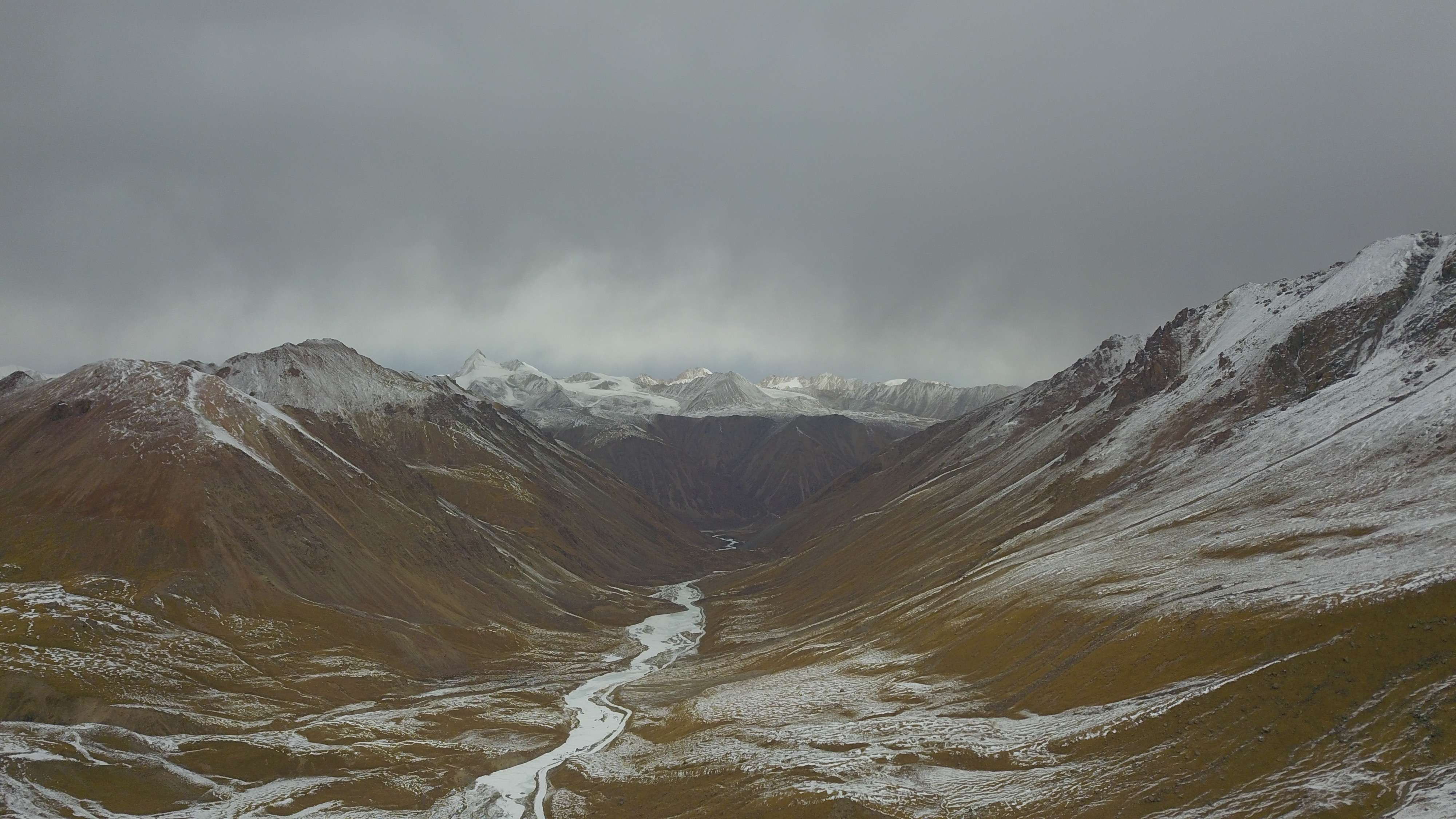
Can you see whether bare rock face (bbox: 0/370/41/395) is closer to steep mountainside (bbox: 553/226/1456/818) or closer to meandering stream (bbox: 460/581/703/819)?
meandering stream (bbox: 460/581/703/819)

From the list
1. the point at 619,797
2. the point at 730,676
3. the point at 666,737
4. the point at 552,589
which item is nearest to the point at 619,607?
the point at 552,589

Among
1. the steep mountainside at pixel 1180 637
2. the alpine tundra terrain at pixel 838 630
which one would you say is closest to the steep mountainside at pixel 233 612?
the alpine tundra terrain at pixel 838 630

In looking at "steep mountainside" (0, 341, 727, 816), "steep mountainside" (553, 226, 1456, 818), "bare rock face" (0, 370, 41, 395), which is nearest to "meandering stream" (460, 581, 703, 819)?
"steep mountainside" (0, 341, 727, 816)

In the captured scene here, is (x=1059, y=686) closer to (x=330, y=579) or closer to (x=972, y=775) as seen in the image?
(x=972, y=775)

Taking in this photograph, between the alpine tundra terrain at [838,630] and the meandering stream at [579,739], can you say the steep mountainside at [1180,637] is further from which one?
the meandering stream at [579,739]

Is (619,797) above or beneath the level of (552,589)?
beneath

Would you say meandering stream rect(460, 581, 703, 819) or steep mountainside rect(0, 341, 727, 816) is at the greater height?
steep mountainside rect(0, 341, 727, 816)
